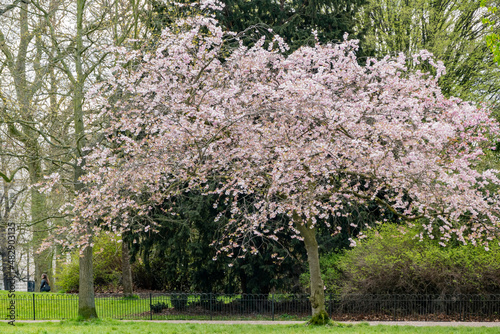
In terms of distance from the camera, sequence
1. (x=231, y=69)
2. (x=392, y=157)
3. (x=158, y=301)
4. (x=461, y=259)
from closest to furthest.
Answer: (x=392, y=157) → (x=231, y=69) → (x=461, y=259) → (x=158, y=301)

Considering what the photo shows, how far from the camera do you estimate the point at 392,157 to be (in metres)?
10.0

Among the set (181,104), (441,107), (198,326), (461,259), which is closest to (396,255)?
(461,259)

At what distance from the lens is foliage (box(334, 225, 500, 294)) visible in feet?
47.6

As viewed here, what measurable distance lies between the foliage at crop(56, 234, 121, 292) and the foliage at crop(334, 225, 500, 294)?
35.1 ft

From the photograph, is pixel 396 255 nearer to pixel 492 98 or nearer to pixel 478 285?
pixel 478 285

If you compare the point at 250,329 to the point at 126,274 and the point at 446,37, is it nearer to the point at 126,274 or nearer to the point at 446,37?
the point at 126,274

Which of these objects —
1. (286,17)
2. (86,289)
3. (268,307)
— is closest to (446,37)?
(286,17)

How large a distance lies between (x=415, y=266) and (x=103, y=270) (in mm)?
14000

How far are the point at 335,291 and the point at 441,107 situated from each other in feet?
23.9

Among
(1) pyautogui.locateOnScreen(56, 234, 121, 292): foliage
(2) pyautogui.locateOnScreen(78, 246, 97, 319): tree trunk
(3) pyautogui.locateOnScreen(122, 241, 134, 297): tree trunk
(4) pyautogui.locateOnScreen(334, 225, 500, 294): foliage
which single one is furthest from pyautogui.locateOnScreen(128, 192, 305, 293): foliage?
(1) pyautogui.locateOnScreen(56, 234, 121, 292): foliage

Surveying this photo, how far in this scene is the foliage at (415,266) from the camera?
14.5 meters

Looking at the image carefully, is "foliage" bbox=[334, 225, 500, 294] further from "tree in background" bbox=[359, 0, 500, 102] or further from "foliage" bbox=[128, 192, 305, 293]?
"tree in background" bbox=[359, 0, 500, 102]

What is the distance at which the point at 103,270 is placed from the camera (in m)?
22.9

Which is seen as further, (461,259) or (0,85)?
(0,85)
